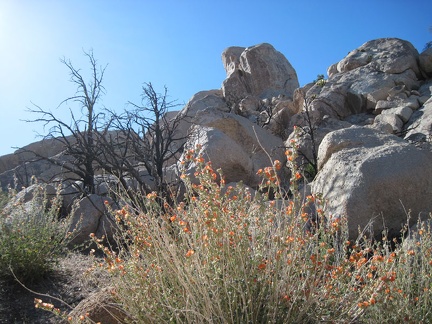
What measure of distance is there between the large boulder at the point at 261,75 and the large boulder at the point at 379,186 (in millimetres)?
21088

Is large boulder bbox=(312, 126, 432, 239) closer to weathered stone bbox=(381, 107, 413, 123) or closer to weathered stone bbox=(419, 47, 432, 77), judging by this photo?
weathered stone bbox=(381, 107, 413, 123)

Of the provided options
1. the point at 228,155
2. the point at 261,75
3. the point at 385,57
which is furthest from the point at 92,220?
the point at 261,75

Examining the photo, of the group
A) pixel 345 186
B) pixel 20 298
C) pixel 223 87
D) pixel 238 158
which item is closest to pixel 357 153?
pixel 345 186

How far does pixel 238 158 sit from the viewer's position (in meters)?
8.55

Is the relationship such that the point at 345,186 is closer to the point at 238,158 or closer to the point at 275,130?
the point at 238,158

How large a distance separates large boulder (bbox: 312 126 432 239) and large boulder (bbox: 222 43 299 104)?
21.1 m

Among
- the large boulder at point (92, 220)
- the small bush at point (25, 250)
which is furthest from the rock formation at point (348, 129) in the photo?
the small bush at point (25, 250)

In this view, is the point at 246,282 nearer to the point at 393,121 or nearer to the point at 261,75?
the point at 393,121

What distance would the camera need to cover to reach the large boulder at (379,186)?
5.75m

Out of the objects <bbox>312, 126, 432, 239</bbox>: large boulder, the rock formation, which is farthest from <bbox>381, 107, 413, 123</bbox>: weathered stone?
<bbox>312, 126, 432, 239</bbox>: large boulder

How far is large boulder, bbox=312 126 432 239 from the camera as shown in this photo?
5750 mm

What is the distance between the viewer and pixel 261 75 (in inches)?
1111

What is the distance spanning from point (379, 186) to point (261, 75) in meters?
Answer: 23.2

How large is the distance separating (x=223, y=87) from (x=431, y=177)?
23515mm
